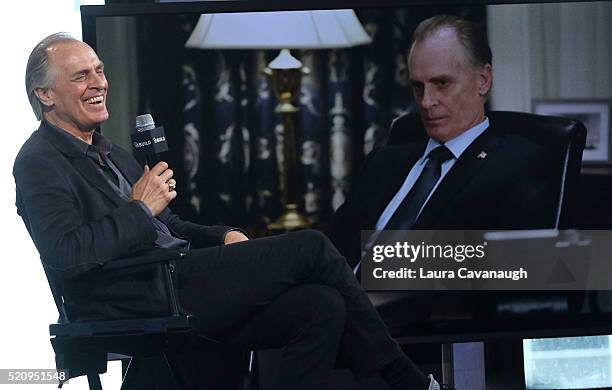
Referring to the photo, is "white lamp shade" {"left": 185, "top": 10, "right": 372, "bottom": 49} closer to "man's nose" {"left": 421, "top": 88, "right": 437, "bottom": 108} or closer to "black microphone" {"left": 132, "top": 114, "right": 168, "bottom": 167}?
"man's nose" {"left": 421, "top": 88, "right": 437, "bottom": 108}

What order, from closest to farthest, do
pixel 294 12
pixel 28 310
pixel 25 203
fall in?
pixel 25 203, pixel 294 12, pixel 28 310

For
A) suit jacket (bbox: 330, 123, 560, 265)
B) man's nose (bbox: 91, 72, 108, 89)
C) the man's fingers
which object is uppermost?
man's nose (bbox: 91, 72, 108, 89)

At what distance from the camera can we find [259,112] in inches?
146

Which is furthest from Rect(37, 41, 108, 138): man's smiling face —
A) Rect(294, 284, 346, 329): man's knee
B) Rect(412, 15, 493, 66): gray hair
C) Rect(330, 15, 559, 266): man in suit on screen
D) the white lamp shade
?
Rect(412, 15, 493, 66): gray hair

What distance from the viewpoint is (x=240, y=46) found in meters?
3.68

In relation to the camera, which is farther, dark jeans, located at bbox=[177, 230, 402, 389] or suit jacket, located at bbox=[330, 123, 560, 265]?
suit jacket, located at bbox=[330, 123, 560, 265]

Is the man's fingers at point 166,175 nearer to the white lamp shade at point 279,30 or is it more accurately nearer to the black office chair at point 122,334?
the black office chair at point 122,334

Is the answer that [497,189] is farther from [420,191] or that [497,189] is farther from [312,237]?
[312,237]

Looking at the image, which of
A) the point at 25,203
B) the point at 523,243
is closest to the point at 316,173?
the point at 523,243

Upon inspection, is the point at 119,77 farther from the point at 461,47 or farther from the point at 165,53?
the point at 461,47

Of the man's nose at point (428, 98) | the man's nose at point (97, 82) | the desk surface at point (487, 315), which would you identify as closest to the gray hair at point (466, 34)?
the man's nose at point (428, 98)

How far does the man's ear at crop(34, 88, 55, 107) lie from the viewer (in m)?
3.10

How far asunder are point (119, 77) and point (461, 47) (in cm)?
115

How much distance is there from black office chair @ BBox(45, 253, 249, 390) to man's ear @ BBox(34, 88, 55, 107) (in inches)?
19.6
